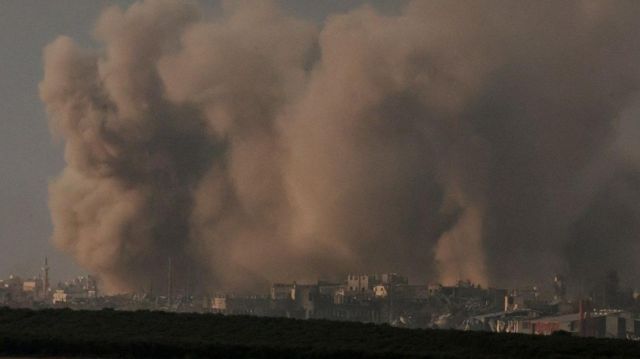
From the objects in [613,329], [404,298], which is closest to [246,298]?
[404,298]

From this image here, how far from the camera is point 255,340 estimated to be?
3466 cm

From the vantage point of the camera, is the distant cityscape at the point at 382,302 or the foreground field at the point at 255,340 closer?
the foreground field at the point at 255,340

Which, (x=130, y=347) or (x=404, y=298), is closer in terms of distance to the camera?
(x=130, y=347)

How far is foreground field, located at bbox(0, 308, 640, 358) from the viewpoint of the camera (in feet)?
107

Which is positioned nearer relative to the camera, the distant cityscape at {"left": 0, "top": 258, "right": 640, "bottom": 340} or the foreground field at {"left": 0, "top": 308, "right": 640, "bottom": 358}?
the foreground field at {"left": 0, "top": 308, "right": 640, "bottom": 358}

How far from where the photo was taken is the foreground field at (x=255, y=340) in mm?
32625

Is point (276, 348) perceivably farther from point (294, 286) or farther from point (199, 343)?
point (294, 286)

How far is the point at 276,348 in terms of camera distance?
32.7m

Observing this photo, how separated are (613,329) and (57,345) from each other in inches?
2571

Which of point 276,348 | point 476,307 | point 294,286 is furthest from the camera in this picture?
point 294,286

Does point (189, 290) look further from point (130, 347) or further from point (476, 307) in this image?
point (130, 347)

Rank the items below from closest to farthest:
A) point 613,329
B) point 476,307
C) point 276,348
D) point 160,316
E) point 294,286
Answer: point 276,348
point 160,316
point 613,329
point 476,307
point 294,286

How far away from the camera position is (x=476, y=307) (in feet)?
375

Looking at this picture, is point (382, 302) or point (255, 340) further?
point (382, 302)
